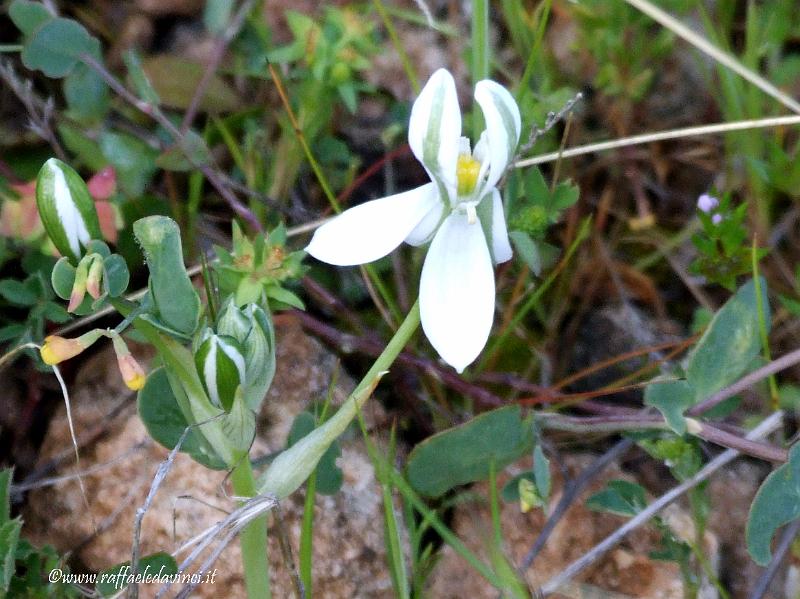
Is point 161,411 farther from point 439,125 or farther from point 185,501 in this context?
point 439,125

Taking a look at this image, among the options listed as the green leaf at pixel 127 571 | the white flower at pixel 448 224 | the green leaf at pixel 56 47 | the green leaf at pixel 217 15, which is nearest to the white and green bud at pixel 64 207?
the white flower at pixel 448 224

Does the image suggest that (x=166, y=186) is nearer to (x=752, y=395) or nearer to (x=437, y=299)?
(x=437, y=299)

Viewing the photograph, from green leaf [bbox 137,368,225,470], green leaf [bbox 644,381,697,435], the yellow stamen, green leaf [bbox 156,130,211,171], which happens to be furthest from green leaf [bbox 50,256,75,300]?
green leaf [bbox 644,381,697,435]

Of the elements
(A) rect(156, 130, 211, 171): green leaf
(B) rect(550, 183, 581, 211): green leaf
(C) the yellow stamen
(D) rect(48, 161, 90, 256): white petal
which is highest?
(C) the yellow stamen

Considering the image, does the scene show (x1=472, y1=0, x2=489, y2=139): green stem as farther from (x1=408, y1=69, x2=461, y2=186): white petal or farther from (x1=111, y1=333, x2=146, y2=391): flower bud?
(x1=111, y1=333, x2=146, y2=391): flower bud

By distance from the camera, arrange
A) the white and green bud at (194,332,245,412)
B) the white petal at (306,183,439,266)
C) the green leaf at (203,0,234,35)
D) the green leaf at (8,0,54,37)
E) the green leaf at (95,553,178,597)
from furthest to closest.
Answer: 1. the green leaf at (203,0,234,35)
2. the green leaf at (8,0,54,37)
3. the green leaf at (95,553,178,597)
4. the white petal at (306,183,439,266)
5. the white and green bud at (194,332,245,412)

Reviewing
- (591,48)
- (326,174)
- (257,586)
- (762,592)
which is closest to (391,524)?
(257,586)

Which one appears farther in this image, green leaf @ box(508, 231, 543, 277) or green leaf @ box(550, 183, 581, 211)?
green leaf @ box(550, 183, 581, 211)

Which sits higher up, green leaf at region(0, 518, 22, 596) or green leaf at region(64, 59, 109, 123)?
green leaf at region(64, 59, 109, 123)
